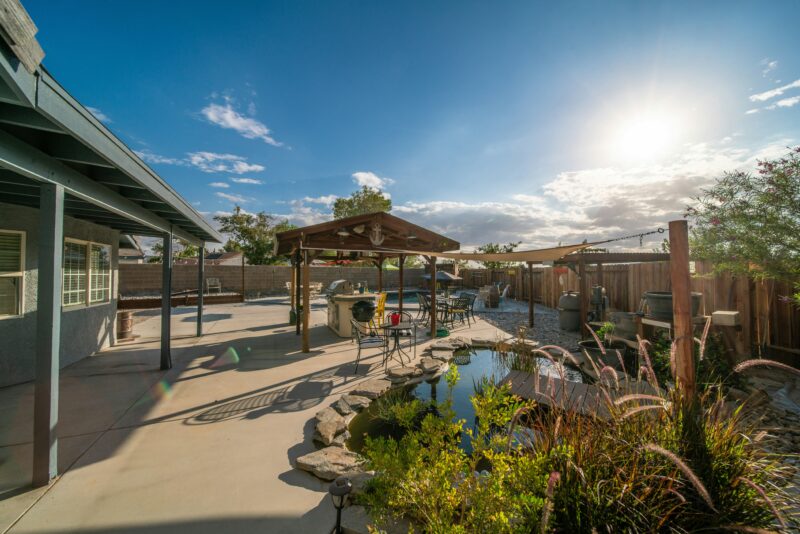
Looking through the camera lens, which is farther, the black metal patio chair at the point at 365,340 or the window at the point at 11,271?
the black metal patio chair at the point at 365,340

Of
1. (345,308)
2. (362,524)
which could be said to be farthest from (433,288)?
(362,524)

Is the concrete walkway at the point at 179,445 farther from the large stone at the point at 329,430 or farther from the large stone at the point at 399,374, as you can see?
the large stone at the point at 399,374

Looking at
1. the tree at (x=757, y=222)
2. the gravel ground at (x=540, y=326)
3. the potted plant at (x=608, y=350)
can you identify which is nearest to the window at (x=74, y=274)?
the potted plant at (x=608, y=350)

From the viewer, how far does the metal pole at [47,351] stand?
2.15 metres

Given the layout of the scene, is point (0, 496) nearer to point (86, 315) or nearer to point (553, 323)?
point (86, 315)

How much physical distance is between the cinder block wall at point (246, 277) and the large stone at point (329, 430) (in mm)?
16039

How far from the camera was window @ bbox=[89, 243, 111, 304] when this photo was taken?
567 centimetres

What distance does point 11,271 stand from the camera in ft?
13.4

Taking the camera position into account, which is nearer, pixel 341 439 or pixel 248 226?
pixel 341 439

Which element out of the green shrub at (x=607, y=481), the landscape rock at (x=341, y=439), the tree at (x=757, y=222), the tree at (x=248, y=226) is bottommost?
the landscape rock at (x=341, y=439)

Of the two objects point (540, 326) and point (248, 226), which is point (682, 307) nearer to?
point (540, 326)

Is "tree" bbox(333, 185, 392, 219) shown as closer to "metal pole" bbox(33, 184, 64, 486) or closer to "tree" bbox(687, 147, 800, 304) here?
"tree" bbox(687, 147, 800, 304)

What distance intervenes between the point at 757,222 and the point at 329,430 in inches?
221

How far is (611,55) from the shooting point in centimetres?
490
